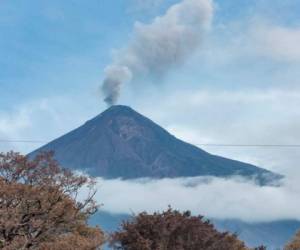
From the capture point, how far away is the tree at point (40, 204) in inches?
1017

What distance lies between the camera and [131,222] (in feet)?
128

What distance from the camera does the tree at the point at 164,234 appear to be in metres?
36.5

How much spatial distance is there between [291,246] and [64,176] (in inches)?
954

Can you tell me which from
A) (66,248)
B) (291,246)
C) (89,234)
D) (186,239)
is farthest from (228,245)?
(66,248)

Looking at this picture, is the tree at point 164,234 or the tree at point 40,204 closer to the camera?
the tree at point 40,204

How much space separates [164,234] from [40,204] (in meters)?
10.9

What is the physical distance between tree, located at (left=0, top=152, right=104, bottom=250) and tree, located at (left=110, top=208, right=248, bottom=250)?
738 cm

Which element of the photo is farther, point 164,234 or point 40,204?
point 164,234

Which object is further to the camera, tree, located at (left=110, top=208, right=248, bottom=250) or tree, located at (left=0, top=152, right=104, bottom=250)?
tree, located at (left=110, top=208, right=248, bottom=250)

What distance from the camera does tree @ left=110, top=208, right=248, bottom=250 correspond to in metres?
36.5

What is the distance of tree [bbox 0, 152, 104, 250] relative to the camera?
25.8 metres

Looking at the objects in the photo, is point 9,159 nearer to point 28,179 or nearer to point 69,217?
point 28,179

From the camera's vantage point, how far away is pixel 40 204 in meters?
27.5

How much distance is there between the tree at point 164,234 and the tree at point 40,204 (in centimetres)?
738
